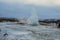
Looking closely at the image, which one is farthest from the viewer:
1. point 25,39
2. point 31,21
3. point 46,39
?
point 31,21

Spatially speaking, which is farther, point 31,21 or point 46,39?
point 31,21

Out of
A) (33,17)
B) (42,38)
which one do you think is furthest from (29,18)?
(42,38)

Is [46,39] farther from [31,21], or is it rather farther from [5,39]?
[31,21]

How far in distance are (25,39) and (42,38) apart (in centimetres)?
209

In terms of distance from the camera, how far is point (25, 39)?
1242 cm

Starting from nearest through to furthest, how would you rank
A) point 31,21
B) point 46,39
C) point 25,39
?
point 25,39
point 46,39
point 31,21

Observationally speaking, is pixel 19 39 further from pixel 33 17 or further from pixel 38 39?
pixel 33 17

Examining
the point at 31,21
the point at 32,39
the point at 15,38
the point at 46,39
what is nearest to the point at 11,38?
the point at 15,38

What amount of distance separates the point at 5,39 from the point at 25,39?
1.41m

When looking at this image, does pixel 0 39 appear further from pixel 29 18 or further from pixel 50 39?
pixel 29 18

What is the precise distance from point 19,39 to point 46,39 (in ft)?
6.36

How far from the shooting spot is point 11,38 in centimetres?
1255

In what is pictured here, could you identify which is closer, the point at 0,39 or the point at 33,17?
the point at 0,39

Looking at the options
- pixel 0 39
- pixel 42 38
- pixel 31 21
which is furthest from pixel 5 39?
pixel 31 21
